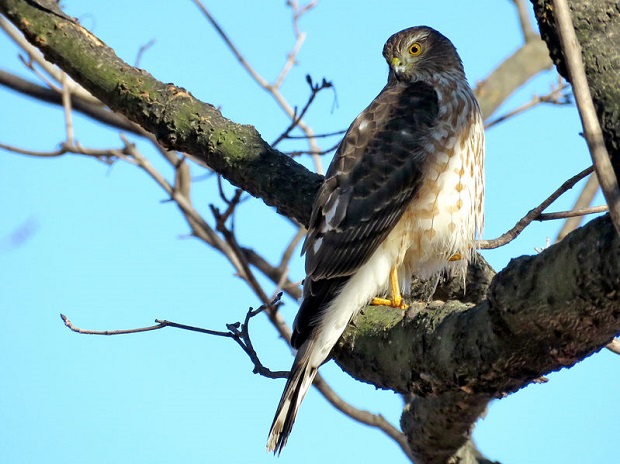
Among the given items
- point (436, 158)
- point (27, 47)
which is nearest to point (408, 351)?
point (436, 158)

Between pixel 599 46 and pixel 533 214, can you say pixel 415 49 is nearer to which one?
pixel 533 214

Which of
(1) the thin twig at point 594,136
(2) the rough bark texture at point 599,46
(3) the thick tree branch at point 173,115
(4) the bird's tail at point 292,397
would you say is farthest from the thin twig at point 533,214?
(3) the thick tree branch at point 173,115

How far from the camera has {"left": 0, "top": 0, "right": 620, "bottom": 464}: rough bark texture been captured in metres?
2.57

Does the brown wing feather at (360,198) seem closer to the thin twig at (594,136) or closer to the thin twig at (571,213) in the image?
the thin twig at (571,213)

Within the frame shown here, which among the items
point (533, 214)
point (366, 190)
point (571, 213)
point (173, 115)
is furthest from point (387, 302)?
point (173, 115)

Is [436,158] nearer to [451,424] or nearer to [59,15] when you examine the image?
[451,424]

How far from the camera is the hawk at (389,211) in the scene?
4121 millimetres

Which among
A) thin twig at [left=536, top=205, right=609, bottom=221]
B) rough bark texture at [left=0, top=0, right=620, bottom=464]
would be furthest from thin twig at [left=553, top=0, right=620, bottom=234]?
thin twig at [left=536, top=205, right=609, bottom=221]

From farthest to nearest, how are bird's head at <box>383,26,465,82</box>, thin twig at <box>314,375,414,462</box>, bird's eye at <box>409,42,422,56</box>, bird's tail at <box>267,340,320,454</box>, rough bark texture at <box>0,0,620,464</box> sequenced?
bird's eye at <box>409,42,422,56</box> → bird's head at <box>383,26,465,82</box> → thin twig at <box>314,375,414,462</box> → bird's tail at <box>267,340,320,454</box> → rough bark texture at <box>0,0,620,464</box>

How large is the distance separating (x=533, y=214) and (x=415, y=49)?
2.49 m

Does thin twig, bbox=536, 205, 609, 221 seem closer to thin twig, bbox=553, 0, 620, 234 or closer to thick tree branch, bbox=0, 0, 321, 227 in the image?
thin twig, bbox=553, 0, 620, 234

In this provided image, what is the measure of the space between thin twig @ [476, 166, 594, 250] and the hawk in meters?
0.76

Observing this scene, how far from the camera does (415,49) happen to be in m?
5.50

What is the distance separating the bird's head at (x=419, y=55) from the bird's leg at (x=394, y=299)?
139 centimetres
